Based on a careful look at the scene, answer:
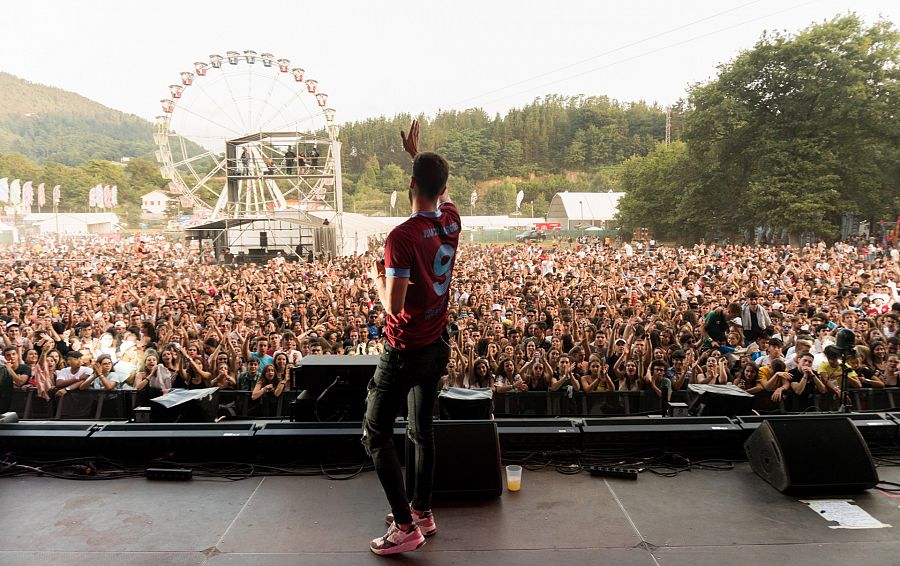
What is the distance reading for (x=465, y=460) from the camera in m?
2.35

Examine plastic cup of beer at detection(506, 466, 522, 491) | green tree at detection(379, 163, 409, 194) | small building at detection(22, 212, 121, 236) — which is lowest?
plastic cup of beer at detection(506, 466, 522, 491)

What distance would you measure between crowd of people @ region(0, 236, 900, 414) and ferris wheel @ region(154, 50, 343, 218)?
6.04 m

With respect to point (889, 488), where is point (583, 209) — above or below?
above

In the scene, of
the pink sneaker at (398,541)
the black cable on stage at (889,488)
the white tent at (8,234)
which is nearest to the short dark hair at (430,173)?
the pink sneaker at (398,541)

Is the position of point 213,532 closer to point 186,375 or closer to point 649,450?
point 649,450

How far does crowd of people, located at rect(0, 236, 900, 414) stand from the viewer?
5172 mm

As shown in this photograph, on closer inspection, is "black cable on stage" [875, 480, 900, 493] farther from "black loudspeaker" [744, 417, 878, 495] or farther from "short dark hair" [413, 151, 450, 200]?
"short dark hair" [413, 151, 450, 200]

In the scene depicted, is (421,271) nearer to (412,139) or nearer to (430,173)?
(430,173)

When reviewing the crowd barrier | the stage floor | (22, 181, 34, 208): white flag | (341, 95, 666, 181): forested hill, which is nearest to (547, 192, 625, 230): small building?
(341, 95, 666, 181): forested hill

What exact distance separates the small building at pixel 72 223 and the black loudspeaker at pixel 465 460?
2717 centimetres

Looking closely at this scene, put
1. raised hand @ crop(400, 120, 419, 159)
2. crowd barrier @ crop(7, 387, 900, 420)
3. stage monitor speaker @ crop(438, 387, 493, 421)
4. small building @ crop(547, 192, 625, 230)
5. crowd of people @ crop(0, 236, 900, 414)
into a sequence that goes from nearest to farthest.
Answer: raised hand @ crop(400, 120, 419, 159) < stage monitor speaker @ crop(438, 387, 493, 421) < crowd barrier @ crop(7, 387, 900, 420) < crowd of people @ crop(0, 236, 900, 414) < small building @ crop(547, 192, 625, 230)

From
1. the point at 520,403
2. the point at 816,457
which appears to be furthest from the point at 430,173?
the point at 520,403

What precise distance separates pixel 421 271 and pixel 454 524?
90cm

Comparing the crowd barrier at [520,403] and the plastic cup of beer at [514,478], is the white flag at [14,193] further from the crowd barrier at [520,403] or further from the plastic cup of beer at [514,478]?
the plastic cup of beer at [514,478]
